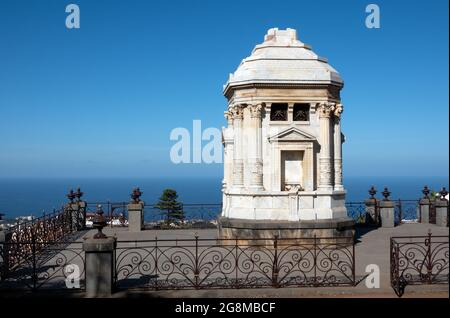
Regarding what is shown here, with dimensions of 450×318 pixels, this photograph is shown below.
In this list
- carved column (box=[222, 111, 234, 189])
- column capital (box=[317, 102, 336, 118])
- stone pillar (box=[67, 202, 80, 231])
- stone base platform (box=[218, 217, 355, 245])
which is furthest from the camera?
stone pillar (box=[67, 202, 80, 231])

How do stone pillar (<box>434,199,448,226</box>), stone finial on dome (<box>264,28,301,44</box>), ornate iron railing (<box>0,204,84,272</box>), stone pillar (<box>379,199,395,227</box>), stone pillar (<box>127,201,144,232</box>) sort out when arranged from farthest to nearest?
stone pillar (<box>379,199,395,227</box>) → stone pillar (<box>434,199,448,226</box>) → stone pillar (<box>127,201,144,232</box>) → stone finial on dome (<box>264,28,301,44</box>) → ornate iron railing (<box>0,204,84,272</box>)

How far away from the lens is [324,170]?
16.8 meters

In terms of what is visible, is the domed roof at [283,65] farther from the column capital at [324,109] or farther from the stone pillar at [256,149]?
the stone pillar at [256,149]

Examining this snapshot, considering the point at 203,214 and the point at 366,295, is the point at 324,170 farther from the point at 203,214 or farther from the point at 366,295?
the point at 203,214

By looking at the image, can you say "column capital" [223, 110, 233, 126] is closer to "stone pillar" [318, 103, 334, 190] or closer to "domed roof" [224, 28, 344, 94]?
"domed roof" [224, 28, 344, 94]

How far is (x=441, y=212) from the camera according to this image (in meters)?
22.1

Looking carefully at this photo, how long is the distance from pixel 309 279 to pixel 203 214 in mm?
14055

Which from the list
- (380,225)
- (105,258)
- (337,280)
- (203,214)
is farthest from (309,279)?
(203,214)

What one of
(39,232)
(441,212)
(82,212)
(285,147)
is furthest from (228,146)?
(441,212)

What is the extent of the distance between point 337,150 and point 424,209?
874 cm

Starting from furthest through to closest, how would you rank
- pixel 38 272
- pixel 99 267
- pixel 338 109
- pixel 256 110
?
1. pixel 338 109
2. pixel 256 110
3. pixel 38 272
4. pixel 99 267

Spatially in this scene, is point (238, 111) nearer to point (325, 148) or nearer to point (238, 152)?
point (238, 152)

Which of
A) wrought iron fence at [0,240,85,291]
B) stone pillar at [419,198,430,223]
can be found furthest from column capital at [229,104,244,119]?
stone pillar at [419,198,430,223]

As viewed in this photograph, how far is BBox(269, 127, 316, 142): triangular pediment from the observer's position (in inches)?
649
